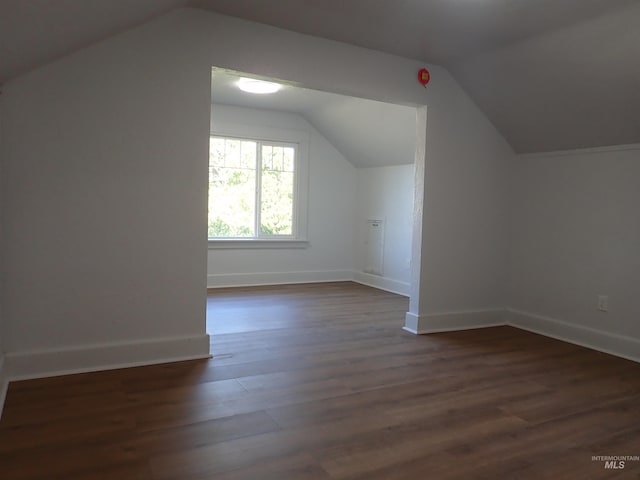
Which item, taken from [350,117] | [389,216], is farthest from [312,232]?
[350,117]

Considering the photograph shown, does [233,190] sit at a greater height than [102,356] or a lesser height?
greater

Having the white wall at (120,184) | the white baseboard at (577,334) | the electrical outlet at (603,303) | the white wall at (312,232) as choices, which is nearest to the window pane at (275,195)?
the white wall at (312,232)

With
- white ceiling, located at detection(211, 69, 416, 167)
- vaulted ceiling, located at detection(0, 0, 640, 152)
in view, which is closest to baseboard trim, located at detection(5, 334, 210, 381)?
vaulted ceiling, located at detection(0, 0, 640, 152)

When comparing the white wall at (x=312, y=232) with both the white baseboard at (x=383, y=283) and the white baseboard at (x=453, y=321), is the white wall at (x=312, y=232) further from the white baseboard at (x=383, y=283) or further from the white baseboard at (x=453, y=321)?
the white baseboard at (x=453, y=321)

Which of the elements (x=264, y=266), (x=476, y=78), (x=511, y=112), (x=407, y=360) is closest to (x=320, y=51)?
(x=476, y=78)

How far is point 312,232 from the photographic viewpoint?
22.3ft

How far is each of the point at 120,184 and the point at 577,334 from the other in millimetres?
3789

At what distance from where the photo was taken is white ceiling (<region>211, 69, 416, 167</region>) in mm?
5227

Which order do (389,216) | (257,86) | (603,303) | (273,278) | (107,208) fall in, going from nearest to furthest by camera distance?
(107,208)
(603,303)
(257,86)
(389,216)
(273,278)

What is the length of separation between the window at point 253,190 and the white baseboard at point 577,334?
3.31 meters

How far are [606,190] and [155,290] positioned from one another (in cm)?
356

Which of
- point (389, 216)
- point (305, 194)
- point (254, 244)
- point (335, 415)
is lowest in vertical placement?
point (335, 415)

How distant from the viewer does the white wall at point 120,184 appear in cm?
268

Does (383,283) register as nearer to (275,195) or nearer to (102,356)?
(275,195)
